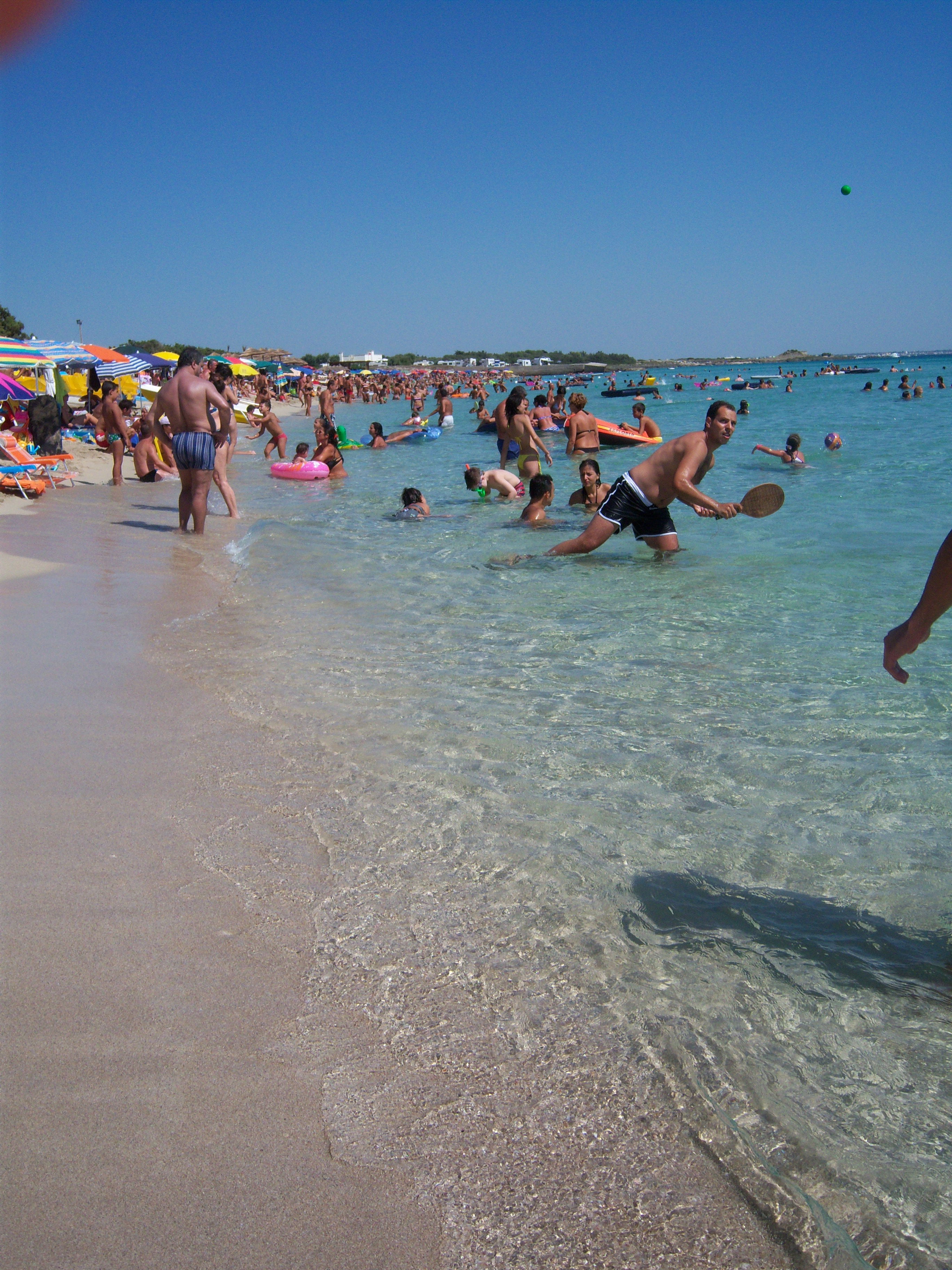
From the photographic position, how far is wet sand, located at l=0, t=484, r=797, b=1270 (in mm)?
1556

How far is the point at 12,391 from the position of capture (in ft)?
43.2

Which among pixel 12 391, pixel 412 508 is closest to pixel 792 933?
pixel 412 508

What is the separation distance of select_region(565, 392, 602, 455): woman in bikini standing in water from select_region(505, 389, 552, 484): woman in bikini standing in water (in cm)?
249

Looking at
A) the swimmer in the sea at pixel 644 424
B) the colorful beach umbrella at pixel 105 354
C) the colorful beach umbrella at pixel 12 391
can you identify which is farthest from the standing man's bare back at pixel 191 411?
the colorful beach umbrella at pixel 105 354

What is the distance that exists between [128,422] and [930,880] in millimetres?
21085

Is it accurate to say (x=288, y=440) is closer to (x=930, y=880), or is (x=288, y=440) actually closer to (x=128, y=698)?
(x=128, y=698)

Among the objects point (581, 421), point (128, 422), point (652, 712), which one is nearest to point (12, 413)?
point (128, 422)

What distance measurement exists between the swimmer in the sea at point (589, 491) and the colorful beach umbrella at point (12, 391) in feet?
25.9

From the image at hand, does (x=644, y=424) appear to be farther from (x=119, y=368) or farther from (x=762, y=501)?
(x=762, y=501)

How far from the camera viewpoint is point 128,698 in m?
4.09

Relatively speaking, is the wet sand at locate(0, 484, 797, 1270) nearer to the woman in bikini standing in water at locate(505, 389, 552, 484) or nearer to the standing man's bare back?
the standing man's bare back

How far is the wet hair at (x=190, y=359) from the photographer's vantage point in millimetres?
8539

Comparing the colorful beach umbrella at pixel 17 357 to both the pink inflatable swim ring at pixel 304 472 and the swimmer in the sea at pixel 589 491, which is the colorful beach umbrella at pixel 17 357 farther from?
the swimmer in the sea at pixel 589 491

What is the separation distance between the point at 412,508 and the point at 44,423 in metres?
7.55
